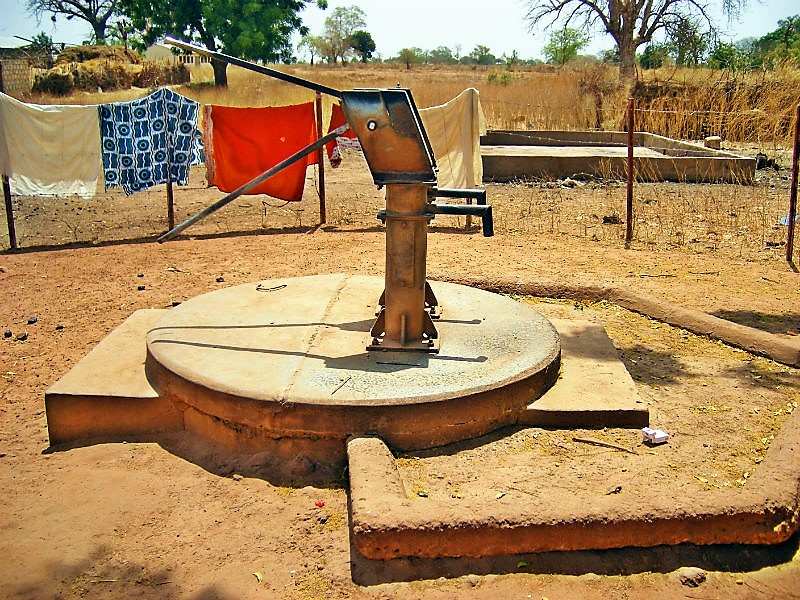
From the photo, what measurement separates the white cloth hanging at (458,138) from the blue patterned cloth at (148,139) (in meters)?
2.59

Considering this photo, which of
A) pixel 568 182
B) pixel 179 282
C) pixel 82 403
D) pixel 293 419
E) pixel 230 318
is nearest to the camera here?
pixel 293 419

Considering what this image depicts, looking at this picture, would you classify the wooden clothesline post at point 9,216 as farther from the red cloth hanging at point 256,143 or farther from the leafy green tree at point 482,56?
the leafy green tree at point 482,56

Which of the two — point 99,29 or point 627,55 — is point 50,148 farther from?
point 99,29

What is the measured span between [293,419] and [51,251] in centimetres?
523

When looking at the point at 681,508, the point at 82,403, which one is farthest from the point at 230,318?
the point at 681,508

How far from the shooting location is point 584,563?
2463mm

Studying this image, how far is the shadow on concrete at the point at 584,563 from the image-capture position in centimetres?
242

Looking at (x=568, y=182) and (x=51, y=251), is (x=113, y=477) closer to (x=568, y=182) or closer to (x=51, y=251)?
(x=51, y=251)

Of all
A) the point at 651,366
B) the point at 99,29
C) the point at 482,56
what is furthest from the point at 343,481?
the point at 482,56

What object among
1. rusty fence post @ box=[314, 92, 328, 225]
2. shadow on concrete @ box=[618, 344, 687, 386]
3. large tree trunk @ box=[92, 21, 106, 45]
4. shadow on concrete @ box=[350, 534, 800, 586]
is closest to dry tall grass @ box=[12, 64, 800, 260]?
rusty fence post @ box=[314, 92, 328, 225]

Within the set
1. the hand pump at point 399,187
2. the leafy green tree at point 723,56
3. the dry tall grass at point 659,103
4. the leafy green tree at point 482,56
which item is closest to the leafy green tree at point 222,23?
the dry tall grass at point 659,103

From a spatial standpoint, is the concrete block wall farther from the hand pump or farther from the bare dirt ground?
the hand pump

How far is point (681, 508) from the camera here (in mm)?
2494

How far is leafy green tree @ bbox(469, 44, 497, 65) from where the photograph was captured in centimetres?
7575
